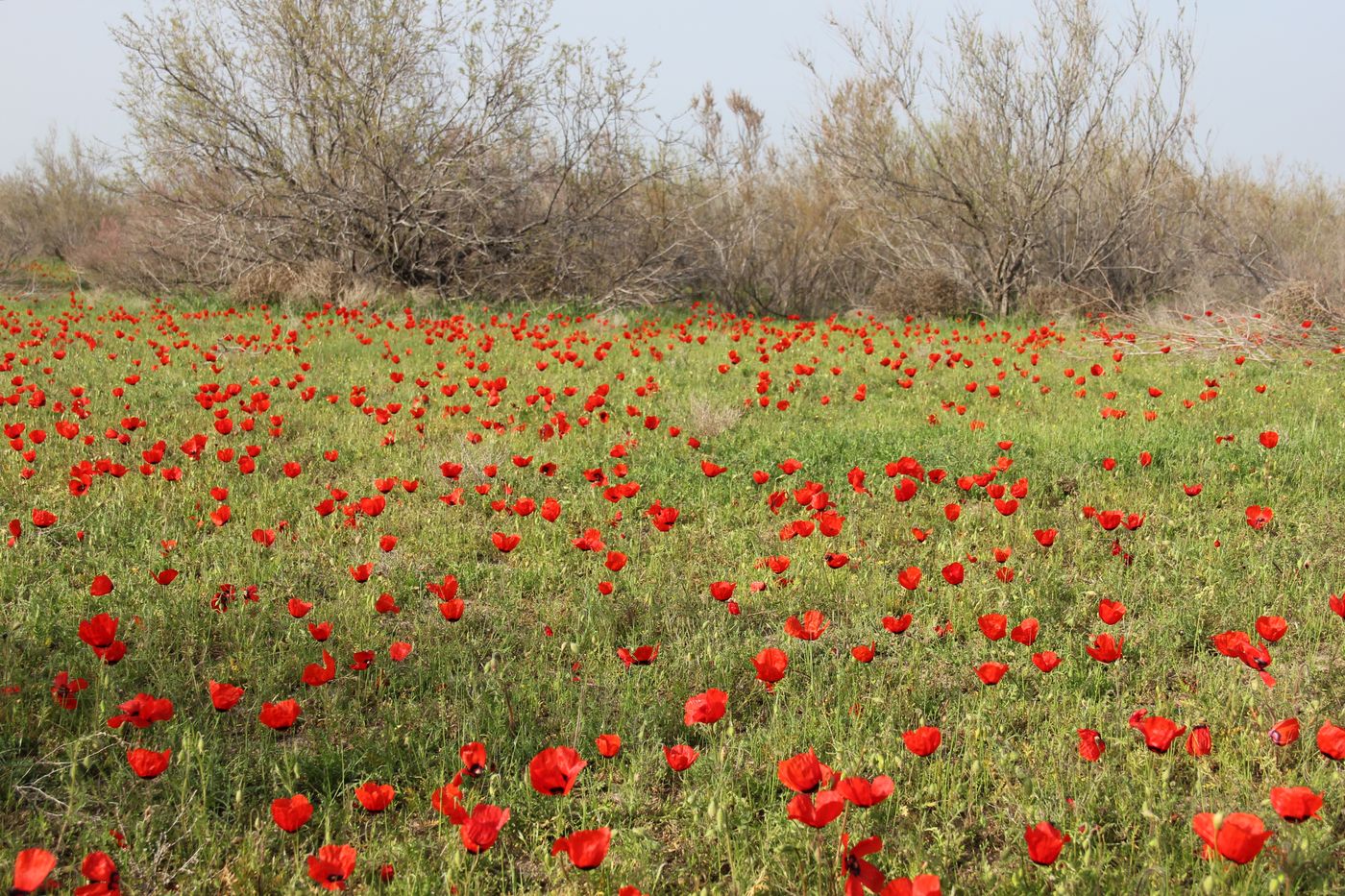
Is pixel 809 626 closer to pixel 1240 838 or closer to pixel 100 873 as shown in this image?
pixel 1240 838

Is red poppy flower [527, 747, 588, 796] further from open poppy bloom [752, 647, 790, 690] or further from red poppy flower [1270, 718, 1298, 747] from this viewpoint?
red poppy flower [1270, 718, 1298, 747]

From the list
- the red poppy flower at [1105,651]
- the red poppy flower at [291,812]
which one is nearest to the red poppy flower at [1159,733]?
the red poppy flower at [1105,651]

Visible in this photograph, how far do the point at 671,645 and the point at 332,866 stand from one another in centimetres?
153

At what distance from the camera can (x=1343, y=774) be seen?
229 cm

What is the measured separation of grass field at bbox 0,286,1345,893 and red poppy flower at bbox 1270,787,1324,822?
118 millimetres

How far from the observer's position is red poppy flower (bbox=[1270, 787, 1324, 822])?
1660 millimetres

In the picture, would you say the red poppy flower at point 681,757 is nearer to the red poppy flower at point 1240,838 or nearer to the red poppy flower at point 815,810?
the red poppy flower at point 815,810

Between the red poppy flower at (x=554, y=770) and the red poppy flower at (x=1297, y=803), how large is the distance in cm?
127

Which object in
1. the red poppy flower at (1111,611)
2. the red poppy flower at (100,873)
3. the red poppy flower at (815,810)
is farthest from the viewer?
the red poppy flower at (1111,611)

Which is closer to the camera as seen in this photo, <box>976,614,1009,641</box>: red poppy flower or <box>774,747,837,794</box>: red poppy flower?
<box>774,747,837,794</box>: red poppy flower

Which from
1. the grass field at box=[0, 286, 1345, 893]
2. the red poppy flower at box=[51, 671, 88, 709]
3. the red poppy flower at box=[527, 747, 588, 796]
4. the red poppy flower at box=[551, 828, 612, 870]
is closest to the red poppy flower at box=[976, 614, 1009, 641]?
the grass field at box=[0, 286, 1345, 893]

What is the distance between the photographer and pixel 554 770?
6.15ft

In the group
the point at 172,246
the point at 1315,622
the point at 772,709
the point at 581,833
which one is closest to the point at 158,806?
→ the point at 581,833

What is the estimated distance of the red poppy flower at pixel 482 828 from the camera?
1709 millimetres
